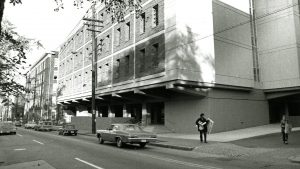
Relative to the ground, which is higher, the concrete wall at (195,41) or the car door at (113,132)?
the concrete wall at (195,41)

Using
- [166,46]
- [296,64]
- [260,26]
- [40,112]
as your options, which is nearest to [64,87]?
[40,112]

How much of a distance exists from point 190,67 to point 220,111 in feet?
15.4

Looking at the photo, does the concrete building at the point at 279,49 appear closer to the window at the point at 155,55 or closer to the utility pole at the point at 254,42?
the utility pole at the point at 254,42

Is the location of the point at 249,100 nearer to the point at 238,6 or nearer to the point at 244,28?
the point at 244,28

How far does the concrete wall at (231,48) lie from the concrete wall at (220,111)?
137 cm

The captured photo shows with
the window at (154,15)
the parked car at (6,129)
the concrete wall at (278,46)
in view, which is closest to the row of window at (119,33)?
the window at (154,15)

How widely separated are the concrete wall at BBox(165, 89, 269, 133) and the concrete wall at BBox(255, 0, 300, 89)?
2.66 metres

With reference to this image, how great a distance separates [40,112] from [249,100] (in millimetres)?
56618

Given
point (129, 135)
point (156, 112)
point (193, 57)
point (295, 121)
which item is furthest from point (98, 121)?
point (295, 121)

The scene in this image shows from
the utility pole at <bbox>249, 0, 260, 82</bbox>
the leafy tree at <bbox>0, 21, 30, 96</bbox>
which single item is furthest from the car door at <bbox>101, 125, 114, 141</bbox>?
the utility pole at <bbox>249, 0, 260, 82</bbox>

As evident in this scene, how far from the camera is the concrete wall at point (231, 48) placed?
25734 mm

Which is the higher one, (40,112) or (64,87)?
(64,87)

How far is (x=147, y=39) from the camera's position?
27.8 metres

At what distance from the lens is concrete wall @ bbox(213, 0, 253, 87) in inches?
1013
